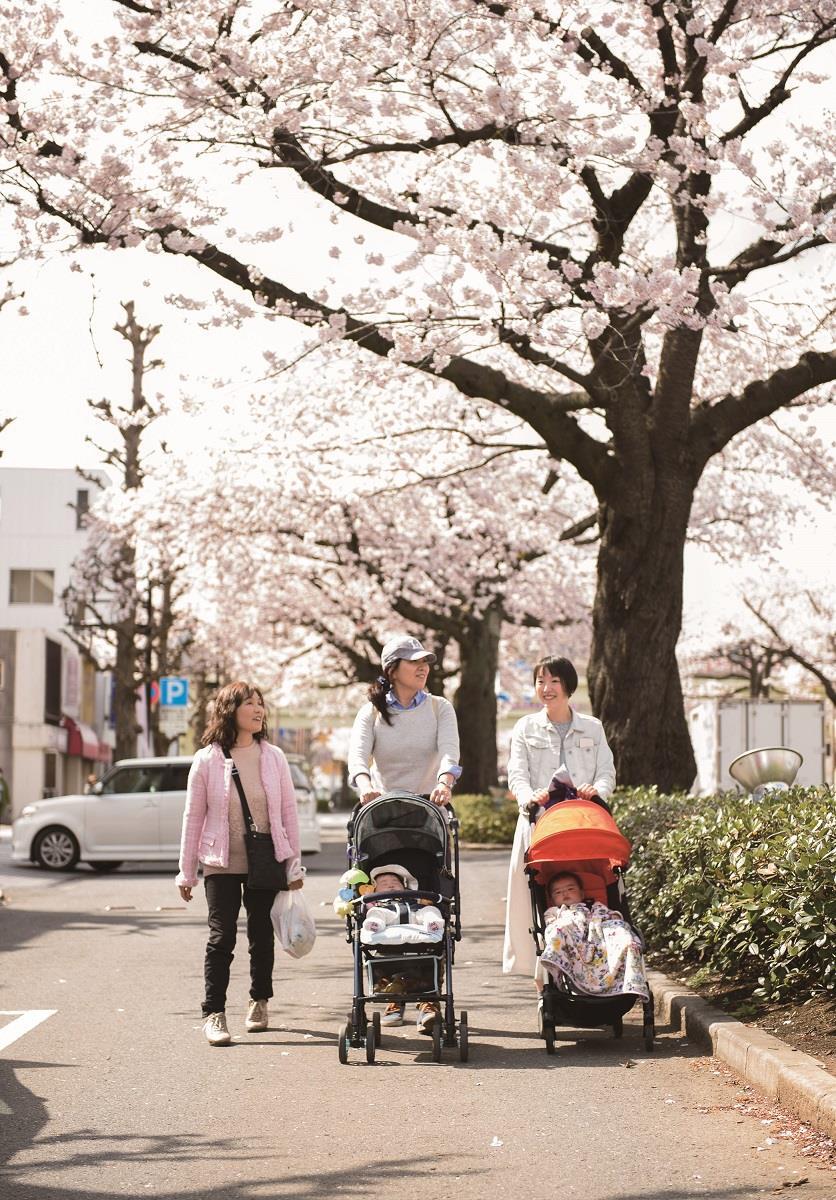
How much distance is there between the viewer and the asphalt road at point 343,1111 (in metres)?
4.95

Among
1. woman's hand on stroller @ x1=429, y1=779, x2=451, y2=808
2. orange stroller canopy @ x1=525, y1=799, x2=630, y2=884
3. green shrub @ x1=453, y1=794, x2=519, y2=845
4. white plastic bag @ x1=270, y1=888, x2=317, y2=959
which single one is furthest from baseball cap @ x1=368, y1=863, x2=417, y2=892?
green shrub @ x1=453, y1=794, x2=519, y2=845

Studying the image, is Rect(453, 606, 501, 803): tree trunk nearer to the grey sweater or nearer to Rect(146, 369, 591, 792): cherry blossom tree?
Rect(146, 369, 591, 792): cherry blossom tree

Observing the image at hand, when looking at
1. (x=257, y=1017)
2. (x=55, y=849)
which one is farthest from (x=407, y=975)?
(x=55, y=849)

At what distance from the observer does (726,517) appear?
3038 centimetres

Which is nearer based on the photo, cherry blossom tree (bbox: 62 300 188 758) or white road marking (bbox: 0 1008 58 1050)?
white road marking (bbox: 0 1008 58 1050)

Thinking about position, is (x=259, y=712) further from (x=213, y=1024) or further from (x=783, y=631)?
(x=783, y=631)

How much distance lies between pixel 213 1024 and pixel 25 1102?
1.55 m

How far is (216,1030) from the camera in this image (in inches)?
302

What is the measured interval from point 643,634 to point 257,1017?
23.8ft

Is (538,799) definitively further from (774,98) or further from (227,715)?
(774,98)

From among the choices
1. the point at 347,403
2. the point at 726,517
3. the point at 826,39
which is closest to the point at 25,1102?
the point at 826,39

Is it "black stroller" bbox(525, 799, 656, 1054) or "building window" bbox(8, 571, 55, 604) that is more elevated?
"building window" bbox(8, 571, 55, 604)

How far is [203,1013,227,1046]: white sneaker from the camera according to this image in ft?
25.1

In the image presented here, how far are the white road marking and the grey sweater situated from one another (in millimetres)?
2103
